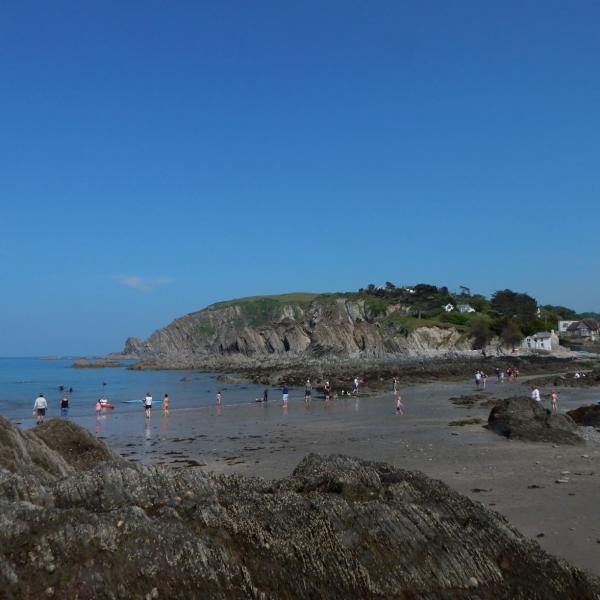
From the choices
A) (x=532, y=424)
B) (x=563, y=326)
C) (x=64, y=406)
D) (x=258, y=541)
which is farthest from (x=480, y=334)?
(x=258, y=541)

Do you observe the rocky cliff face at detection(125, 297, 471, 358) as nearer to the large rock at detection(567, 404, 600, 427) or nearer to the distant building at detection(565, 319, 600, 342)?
the distant building at detection(565, 319, 600, 342)

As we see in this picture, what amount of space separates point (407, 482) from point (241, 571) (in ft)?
9.55

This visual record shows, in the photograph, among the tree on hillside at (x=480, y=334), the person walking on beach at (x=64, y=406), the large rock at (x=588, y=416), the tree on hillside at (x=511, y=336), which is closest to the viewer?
the large rock at (x=588, y=416)

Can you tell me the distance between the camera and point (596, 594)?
20.5ft

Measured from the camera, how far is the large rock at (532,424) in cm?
2014

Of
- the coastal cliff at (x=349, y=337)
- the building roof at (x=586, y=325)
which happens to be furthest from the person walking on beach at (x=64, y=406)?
the building roof at (x=586, y=325)

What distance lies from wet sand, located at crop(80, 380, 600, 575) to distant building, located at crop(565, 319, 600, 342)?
376 ft

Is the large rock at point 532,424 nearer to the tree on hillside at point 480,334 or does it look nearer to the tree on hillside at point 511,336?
the tree on hillside at point 480,334

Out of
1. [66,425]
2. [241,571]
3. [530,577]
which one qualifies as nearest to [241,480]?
[241,571]

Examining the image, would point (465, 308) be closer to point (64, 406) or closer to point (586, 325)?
point (586, 325)

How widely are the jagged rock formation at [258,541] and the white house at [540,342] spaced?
113789 mm

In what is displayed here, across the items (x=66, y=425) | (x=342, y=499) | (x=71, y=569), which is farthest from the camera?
(x=66, y=425)

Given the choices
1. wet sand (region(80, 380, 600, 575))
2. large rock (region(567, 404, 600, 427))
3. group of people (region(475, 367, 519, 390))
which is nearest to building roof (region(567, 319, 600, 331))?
group of people (region(475, 367, 519, 390))

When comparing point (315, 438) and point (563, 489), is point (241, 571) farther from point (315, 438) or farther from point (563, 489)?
point (315, 438)
